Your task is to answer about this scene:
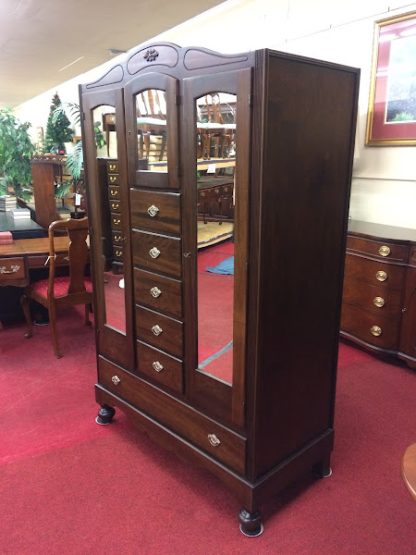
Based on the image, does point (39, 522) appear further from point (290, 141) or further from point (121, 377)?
point (290, 141)

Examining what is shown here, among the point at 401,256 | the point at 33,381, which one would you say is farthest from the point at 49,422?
the point at 401,256

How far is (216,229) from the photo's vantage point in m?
1.62

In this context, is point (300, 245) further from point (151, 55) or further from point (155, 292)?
point (151, 55)

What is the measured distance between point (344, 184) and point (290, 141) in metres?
0.37

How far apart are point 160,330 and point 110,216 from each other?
0.58 m

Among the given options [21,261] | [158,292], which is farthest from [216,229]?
[21,261]

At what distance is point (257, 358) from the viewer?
1.56 metres

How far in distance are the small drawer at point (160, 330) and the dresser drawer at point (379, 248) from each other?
164 cm

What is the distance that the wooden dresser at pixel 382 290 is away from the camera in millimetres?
2801

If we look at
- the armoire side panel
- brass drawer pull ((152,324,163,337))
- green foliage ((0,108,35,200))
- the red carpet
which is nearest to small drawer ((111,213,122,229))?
brass drawer pull ((152,324,163,337))

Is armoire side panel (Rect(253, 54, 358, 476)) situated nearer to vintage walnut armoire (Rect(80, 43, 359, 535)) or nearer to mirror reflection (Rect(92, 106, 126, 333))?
vintage walnut armoire (Rect(80, 43, 359, 535))

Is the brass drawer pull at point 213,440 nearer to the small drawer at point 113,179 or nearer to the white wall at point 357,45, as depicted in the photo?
the small drawer at point 113,179

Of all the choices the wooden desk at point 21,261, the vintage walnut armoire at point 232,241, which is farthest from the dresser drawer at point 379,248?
the wooden desk at point 21,261

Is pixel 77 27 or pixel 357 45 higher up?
pixel 77 27
